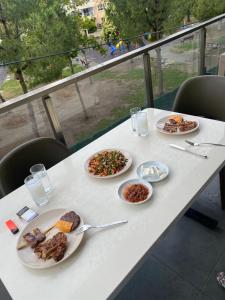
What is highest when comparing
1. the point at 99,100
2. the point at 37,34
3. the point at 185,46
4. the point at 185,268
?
the point at 37,34

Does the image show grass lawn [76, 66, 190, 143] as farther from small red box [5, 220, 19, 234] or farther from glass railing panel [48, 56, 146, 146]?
small red box [5, 220, 19, 234]

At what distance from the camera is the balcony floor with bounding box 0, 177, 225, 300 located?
4.42 feet

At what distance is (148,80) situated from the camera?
2.57 metres

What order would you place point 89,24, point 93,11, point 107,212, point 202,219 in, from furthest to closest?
point 93,11 → point 89,24 → point 202,219 → point 107,212

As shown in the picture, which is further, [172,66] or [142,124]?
[172,66]

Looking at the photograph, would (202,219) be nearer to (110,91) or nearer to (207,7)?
(110,91)

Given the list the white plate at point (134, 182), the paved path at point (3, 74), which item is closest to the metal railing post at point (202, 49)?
the white plate at point (134, 182)

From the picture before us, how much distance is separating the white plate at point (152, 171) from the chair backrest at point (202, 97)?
2.91ft

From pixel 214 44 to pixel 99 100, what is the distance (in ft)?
6.76

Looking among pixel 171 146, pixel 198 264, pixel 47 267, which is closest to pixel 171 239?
pixel 198 264

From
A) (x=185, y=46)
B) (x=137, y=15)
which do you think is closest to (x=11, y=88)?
(x=137, y=15)

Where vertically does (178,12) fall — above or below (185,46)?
above

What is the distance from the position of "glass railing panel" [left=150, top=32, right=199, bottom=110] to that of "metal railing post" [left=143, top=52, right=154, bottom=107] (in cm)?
12

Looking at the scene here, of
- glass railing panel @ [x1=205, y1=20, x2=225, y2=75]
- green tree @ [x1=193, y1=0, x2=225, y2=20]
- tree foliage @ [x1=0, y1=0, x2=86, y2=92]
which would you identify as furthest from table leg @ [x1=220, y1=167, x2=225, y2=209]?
green tree @ [x1=193, y1=0, x2=225, y2=20]
